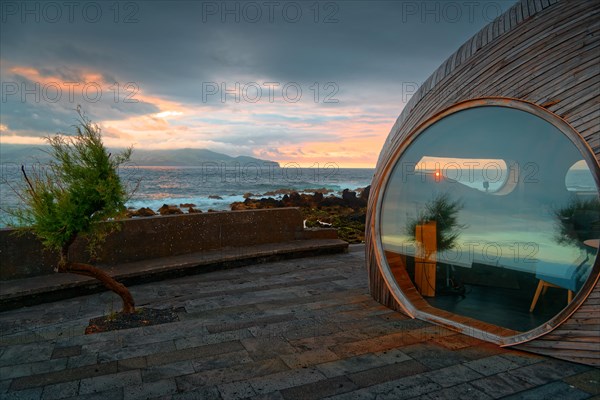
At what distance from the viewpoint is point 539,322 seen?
165 inches

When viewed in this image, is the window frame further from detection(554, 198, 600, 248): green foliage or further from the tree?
the tree

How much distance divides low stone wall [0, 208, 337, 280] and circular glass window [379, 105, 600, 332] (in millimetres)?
4347

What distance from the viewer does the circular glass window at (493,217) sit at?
158 inches

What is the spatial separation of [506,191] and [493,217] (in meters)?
0.33

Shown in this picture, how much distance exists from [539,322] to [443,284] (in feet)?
3.82

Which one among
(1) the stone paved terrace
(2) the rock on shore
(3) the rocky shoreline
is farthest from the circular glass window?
(2) the rock on shore

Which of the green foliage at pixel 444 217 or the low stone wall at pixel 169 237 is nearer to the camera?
the green foliage at pixel 444 217

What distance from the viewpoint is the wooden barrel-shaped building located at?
387cm

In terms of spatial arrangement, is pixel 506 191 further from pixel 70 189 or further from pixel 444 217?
pixel 70 189

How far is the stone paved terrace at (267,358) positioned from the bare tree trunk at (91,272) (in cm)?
53

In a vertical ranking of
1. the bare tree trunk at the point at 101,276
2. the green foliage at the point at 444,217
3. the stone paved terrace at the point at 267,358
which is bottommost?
the stone paved terrace at the point at 267,358

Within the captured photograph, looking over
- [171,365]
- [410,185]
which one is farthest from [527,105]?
[171,365]

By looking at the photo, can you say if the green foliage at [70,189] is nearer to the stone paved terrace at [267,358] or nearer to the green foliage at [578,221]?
the stone paved terrace at [267,358]

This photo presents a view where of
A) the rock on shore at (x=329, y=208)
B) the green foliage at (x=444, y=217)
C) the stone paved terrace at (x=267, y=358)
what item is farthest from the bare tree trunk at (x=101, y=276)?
the rock on shore at (x=329, y=208)
